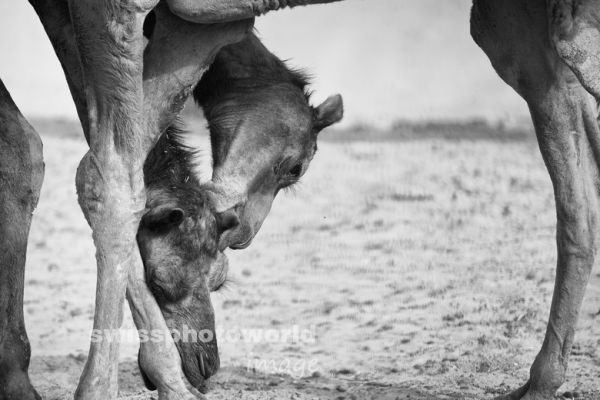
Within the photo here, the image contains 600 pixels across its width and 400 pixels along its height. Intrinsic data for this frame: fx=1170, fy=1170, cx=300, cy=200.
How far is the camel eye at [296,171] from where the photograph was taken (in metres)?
6.26

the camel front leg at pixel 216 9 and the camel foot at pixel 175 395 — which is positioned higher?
the camel front leg at pixel 216 9

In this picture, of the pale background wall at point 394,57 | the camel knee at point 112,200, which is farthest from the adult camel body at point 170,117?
the pale background wall at point 394,57

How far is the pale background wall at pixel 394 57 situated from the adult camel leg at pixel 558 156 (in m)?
6.27

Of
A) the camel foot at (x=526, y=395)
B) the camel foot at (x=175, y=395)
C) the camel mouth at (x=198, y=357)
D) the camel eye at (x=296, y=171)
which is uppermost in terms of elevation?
the camel eye at (x=296, y=171)

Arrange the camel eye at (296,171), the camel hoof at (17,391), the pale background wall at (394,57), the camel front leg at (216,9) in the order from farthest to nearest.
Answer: the pale background wall at (394,57)
the camel eye at (296,171)
the camel hoof at (17,391)
the camel front leg at (216,9)

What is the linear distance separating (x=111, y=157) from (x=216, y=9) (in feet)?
2.39

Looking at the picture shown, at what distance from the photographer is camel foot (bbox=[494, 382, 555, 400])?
5.43 metres

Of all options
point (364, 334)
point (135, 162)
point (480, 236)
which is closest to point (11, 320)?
point (135, 162)

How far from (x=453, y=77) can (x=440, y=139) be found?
2.19 feet

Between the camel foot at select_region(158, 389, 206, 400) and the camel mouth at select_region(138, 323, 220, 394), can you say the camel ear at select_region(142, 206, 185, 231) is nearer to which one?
the camel mouth at select_region(138, 323, 220, 394)

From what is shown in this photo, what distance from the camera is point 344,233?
31.2ft

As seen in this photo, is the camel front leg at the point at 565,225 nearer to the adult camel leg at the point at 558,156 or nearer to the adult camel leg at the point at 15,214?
the adult camel leg at the point at 558,156

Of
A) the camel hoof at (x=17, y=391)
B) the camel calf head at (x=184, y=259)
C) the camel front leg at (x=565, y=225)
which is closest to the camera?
the camel hoof at (x=17, y=391)

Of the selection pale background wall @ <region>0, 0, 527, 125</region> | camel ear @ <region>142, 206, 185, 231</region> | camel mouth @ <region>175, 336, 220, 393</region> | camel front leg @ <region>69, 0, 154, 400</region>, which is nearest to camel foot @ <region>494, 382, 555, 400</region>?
camel mouth @ <region>175, 336, 220, 393</region>
